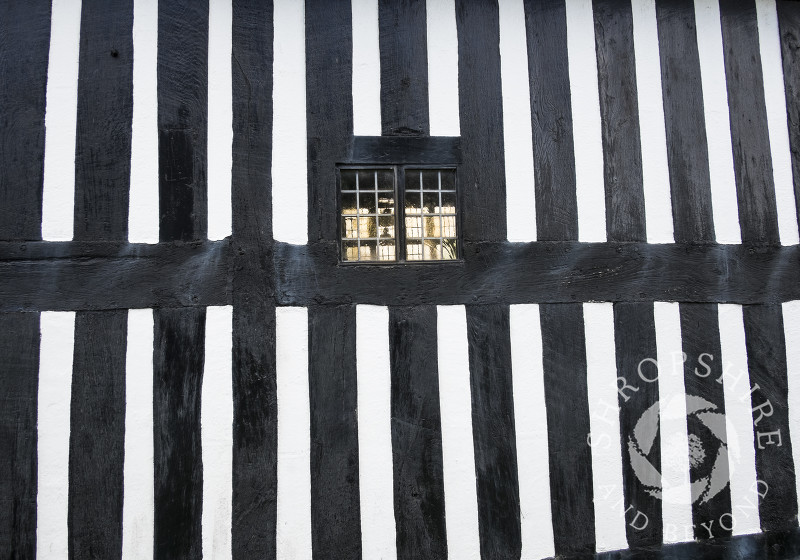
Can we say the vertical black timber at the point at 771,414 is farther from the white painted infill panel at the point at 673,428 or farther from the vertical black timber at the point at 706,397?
the white painted infill panel at the point at 673,428

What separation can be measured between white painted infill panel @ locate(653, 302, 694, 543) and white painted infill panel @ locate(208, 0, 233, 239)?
2.78m

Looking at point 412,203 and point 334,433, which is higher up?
point 412,203

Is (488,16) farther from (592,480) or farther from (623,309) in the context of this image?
(592,480)

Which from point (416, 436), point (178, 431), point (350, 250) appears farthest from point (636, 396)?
point (178, 431)

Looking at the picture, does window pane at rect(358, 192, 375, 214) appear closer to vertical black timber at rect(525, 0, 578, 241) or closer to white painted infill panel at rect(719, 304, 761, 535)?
vertical black timber at rect(525, 0, 578, 241)

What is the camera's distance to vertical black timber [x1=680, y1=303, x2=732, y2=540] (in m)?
3.18

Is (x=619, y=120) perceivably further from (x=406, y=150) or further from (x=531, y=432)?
(x=531, y=432)

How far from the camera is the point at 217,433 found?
2.89 metres

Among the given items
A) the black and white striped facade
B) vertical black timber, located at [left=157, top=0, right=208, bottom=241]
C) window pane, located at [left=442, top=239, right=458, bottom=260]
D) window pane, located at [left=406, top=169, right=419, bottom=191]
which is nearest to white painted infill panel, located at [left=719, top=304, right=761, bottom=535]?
the black and white striped facade

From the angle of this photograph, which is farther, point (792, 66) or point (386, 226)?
point (792, 66)

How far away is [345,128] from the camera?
3.12 meters

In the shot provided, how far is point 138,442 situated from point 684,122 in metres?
3.97

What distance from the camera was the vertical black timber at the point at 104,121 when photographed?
292 centimetres

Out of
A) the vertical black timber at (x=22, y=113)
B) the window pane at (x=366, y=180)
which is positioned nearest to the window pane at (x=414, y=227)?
the window pane at (x=366, y=180)
